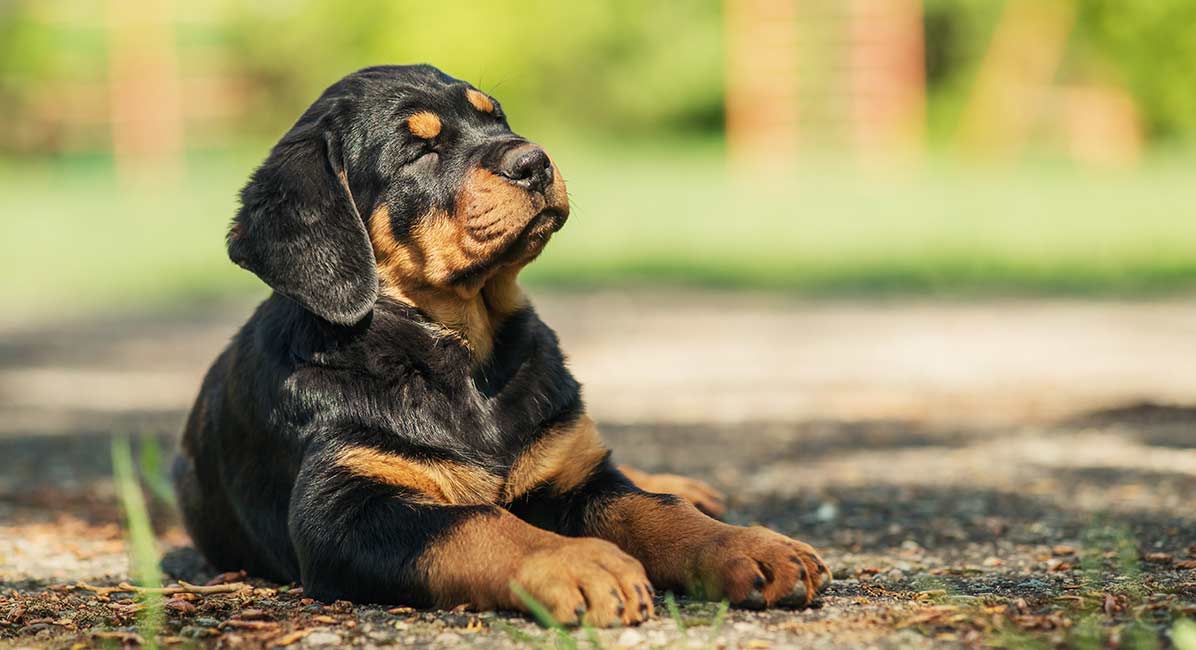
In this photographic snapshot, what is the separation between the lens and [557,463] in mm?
3664

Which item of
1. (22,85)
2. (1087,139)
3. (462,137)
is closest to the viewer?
(462,137)

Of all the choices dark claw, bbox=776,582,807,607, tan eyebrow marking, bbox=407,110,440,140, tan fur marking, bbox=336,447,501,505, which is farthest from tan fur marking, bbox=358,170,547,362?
dark claw, bbox=776,582,807,607

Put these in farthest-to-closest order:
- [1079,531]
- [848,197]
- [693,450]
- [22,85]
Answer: [22,85]
[848,197]
[693,450]
[1079,531]

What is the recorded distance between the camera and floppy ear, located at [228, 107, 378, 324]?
11.9 ft

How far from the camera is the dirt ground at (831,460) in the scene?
3.11 meters

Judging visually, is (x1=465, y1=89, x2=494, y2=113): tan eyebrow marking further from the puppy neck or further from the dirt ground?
the dirt ground

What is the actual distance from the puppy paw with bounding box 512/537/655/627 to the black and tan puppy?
3cm

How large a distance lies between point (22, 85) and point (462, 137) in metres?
32.4

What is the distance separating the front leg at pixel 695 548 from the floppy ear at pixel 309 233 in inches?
30.6

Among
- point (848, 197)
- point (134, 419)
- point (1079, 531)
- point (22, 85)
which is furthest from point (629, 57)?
point (1079, 531)

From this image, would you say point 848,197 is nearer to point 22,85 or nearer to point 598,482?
point 598,482

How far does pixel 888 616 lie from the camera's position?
3.09 metres

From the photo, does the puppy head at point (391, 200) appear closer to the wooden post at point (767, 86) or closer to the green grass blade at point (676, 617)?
the green grass blade at point (676, 617)

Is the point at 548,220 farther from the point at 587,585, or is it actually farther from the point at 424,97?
the point at 587,585
